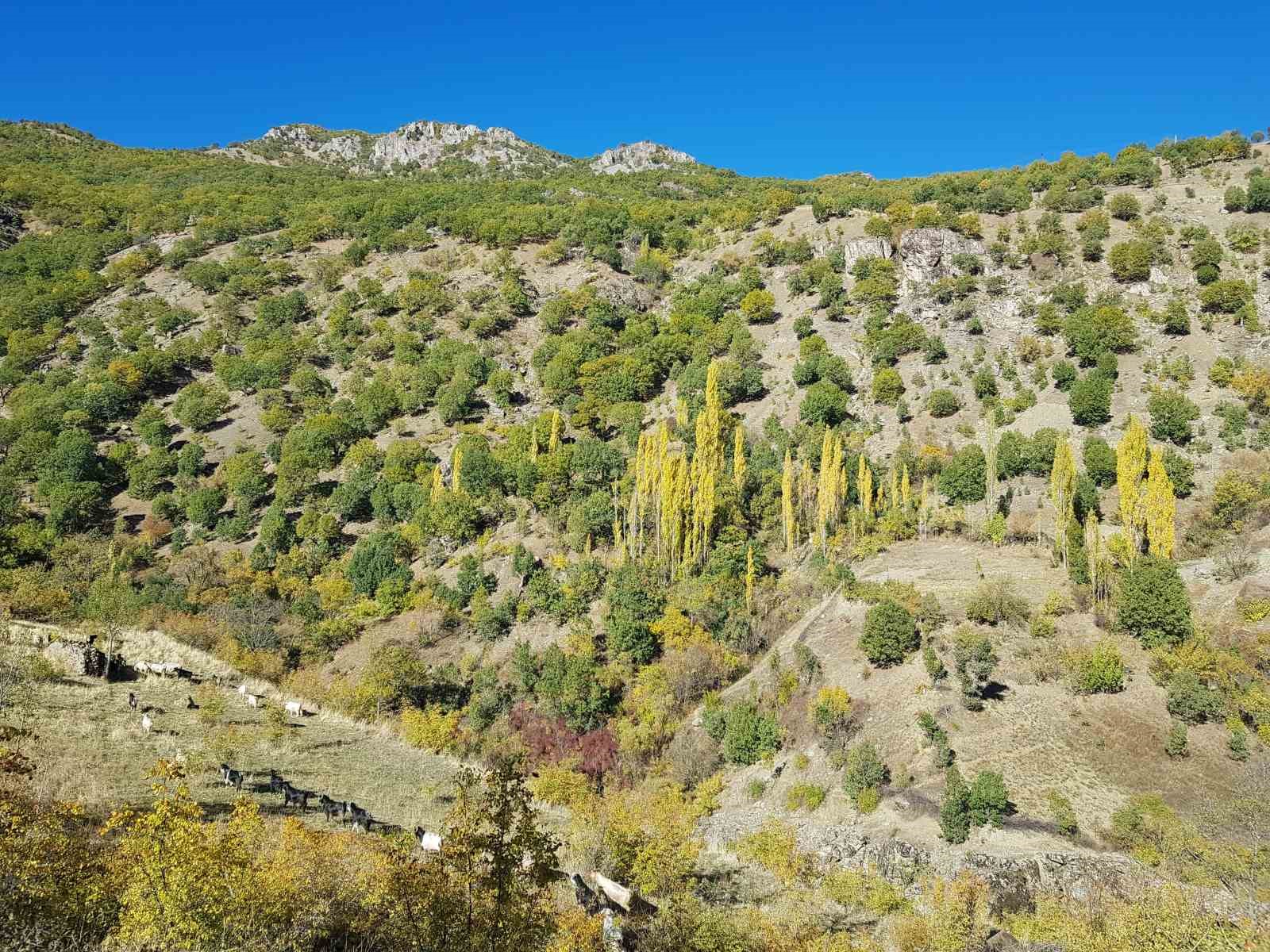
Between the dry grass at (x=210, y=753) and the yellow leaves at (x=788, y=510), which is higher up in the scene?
the yellow leaves at (x=788, y=510)

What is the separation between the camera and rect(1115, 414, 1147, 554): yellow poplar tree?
41.3 meters

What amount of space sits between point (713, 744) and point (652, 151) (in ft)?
574

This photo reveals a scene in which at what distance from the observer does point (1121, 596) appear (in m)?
37.0

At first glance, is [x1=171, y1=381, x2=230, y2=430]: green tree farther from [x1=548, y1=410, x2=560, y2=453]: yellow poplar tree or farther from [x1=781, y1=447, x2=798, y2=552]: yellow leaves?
[x1=781, y1=447, x2=798, y2=552]: yellow leaves

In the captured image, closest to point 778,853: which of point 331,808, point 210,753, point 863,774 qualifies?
point 863,774

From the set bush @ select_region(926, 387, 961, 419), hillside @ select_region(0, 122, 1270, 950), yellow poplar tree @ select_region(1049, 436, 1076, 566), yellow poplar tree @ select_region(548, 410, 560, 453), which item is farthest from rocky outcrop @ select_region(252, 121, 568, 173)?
yellow poplar tree @ select_region(1049, 436, 1076, 566)

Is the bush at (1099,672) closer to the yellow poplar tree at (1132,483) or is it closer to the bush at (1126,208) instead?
the yellow poplar tree at (1132,483)

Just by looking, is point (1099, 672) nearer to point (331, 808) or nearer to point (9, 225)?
point (331, 808)

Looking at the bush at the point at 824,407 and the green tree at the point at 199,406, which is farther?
the green tree at the point at 199,406

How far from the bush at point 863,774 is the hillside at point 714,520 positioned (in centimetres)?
17

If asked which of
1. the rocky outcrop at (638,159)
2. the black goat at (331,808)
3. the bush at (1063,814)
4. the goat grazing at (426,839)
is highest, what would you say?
the rocky outcrop at (638,159)

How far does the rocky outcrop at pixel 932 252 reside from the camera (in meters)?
83.1

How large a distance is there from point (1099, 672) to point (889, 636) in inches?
382

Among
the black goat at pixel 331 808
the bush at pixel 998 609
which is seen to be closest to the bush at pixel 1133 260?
the bush at pixel 998 609
